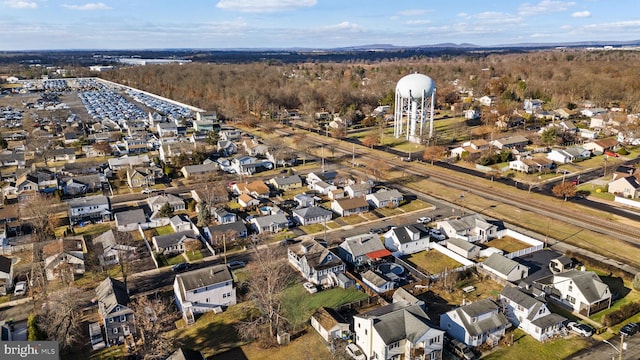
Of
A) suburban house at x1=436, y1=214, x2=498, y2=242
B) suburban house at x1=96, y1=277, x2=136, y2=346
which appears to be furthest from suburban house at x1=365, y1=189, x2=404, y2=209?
suburban house at x1=96, y1=277, x2=136, y2=346

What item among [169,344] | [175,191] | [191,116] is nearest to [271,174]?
[175,191]

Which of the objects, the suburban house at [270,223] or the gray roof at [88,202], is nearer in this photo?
the suburban house at [270,223]

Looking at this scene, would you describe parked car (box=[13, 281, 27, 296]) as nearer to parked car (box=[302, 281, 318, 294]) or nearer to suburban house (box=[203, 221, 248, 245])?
suburban house (box=[203, 221, 248, 245])

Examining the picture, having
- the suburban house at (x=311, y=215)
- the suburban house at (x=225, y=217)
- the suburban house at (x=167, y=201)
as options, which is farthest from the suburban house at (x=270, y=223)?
the suburban house at (x=167, y=201)

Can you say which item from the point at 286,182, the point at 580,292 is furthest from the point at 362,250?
the point at 286,182

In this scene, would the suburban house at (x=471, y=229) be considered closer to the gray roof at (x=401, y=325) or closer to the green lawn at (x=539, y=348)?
the green lawn at (x=539, y=348)
